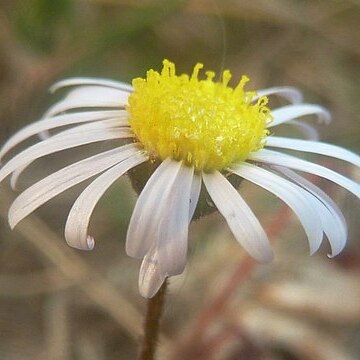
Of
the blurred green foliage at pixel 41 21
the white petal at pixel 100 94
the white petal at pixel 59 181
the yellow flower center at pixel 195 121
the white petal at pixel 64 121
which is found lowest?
the white petal at pixel 59 181

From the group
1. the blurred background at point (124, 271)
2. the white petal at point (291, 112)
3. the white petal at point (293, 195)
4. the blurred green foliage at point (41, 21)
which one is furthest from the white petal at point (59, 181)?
the blurred green foliage at point (41, 21)

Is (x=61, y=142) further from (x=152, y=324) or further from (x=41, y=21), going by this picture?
(x=41, y=21)

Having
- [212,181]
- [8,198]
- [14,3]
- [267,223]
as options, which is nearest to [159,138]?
[212,181]

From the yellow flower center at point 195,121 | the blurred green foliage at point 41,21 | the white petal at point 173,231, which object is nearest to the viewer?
the white petal at point 173,231

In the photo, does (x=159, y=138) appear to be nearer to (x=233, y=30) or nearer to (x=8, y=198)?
(x=8, y=198)

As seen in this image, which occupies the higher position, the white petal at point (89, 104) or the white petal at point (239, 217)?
the white petal at point (89, 104)

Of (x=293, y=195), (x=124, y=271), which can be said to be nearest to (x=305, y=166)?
(x=293, y=195)

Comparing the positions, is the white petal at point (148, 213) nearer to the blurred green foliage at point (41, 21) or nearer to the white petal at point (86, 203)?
the white petal at point (86, 203)

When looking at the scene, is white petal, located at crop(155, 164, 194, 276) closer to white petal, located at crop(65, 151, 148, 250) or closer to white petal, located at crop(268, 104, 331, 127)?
white petal, located at crop(65, 151, 148, 250)
